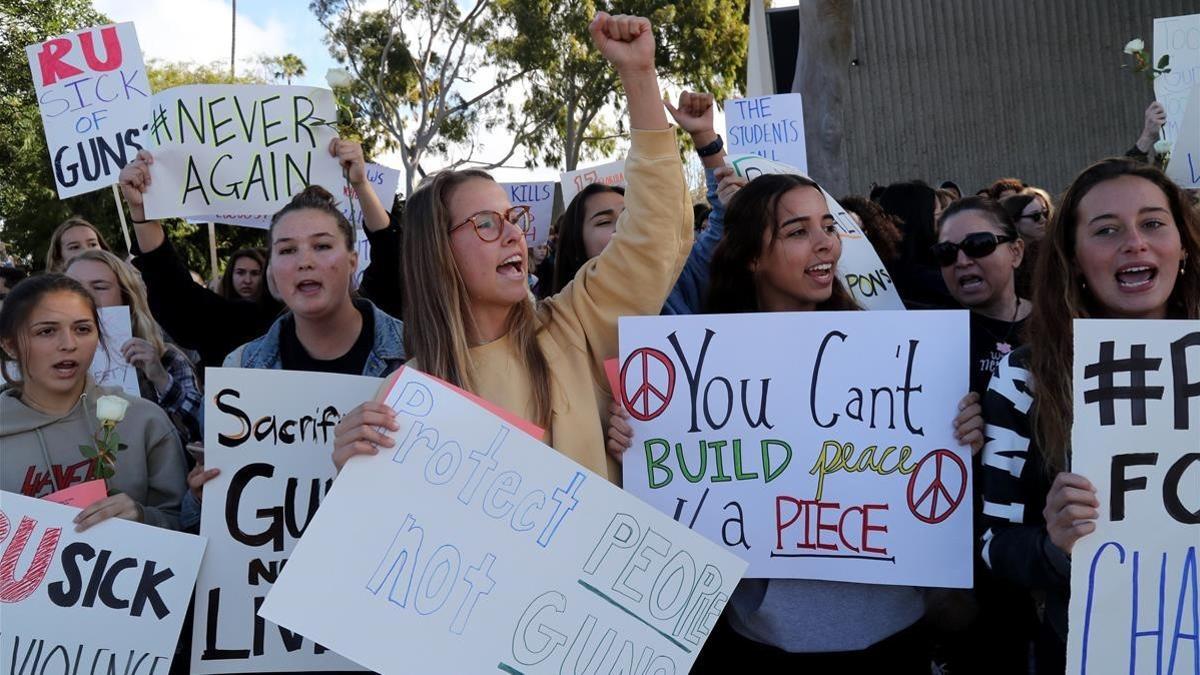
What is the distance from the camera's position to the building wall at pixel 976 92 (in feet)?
63.5

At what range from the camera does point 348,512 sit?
2248mm

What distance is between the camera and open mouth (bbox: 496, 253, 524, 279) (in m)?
2.58

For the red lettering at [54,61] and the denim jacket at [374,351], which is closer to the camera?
the denim jacket at [374,351]

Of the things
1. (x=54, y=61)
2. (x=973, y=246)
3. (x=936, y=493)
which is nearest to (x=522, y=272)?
(x=936, y=493)

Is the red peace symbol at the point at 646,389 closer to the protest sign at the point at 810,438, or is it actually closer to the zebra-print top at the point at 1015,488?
the protest sign at the point at 810,438

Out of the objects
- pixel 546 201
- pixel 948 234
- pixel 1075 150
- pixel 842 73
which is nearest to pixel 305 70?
pixel 1075 150

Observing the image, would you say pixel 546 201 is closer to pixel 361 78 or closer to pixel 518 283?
pixel 518 283

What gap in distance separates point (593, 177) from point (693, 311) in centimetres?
446

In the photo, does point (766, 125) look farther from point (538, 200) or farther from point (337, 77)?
point (337, 77)

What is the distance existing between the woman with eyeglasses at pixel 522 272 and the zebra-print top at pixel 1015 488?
2.71ft

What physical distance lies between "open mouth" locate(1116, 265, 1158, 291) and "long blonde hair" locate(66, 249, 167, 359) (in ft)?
11.8

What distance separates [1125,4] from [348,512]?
20.4 meters

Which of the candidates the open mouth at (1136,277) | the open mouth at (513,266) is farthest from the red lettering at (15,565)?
the open mouth at (1136,277)

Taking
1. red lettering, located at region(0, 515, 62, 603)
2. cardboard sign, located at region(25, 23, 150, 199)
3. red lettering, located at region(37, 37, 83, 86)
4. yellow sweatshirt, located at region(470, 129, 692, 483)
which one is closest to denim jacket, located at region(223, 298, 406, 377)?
yellow sweatshirt, located at region(470, 129, 692, 483)
